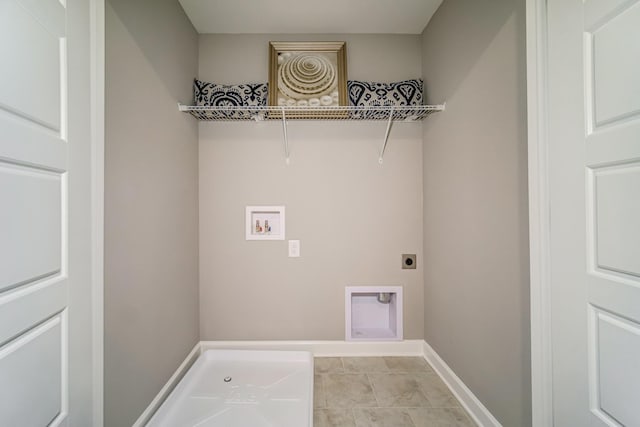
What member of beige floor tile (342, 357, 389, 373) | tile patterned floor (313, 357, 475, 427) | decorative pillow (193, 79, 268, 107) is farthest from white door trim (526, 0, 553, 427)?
decorative pillow (193, 79, 268, 107)

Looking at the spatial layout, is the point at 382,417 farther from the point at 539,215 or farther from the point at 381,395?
the point at 539,215

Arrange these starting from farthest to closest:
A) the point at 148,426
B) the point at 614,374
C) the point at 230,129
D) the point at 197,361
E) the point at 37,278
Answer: the point at 230,129 → the point at 197,361 → the point at 148,426 → the point at 614,374 → the point at 37,278

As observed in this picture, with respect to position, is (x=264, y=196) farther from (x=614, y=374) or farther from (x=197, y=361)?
(x=614, y=374)

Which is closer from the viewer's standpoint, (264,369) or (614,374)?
(614,374)

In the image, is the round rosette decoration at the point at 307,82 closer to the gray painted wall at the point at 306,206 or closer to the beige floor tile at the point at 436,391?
the gray painted wall at the point at 306,206

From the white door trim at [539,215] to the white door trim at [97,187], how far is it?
1619 millimetres

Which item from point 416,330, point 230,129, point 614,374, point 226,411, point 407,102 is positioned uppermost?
point 407,102

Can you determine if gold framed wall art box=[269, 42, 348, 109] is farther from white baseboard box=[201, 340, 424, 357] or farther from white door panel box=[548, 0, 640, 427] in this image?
white baseboard box=[201, 340, 424, 357]

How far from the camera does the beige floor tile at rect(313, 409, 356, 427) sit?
1.47 meters

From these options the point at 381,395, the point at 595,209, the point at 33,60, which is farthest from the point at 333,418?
the point at 33,60

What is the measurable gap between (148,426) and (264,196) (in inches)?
59.6

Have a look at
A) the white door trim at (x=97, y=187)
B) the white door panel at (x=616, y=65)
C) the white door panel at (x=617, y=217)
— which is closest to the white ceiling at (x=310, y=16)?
the white door trim at (x=97, y=187)

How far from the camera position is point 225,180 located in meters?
2.13

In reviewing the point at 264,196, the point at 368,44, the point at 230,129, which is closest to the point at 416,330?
the point at 264,196
